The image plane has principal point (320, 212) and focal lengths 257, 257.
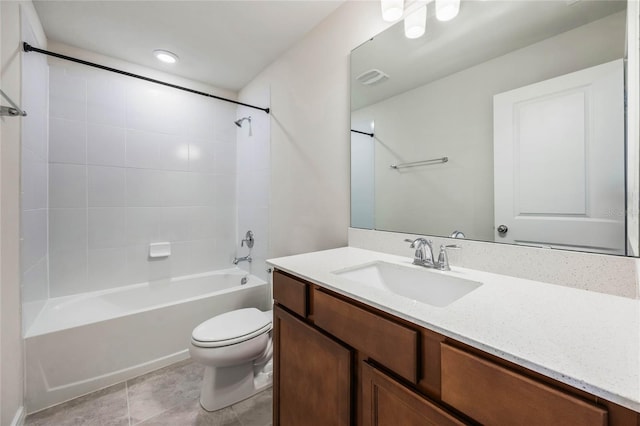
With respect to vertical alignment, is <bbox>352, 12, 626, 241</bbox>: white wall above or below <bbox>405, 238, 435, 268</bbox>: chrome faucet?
above

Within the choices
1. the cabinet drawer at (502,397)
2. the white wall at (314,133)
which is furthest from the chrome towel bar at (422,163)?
the cabinet drawer at (502,397)

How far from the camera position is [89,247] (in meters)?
2.10

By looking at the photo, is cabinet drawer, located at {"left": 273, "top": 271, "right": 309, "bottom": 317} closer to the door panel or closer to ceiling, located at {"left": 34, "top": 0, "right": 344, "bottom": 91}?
the door panel

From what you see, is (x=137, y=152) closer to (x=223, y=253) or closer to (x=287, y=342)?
(x=223, y=253)

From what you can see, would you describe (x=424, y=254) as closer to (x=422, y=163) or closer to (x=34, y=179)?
(x=422, y=163)

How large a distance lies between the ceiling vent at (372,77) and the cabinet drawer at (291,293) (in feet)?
3.79

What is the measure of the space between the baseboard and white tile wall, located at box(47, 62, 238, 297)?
2.77 ft

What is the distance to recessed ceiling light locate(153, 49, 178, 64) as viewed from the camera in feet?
6.74

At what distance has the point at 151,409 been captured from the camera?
58.2 inches

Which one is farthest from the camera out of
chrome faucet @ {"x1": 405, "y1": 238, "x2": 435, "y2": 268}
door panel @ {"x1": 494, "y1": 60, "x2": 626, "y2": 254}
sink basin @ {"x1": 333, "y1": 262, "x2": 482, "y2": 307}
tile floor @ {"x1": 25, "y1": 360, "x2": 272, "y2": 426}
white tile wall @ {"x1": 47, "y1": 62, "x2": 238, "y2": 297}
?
white tile wall @ {"x1": 47, "y1": 62, "x2": 238, "y2": 297}

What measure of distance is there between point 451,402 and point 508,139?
0.92 meters

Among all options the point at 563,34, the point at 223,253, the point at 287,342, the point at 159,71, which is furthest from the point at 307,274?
the point at 159,71

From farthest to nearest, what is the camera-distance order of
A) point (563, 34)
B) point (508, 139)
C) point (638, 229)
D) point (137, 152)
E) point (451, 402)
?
point (137, 152) → point (508, 139) → point (563, 34) → point (638, 229) → point (451, 402)

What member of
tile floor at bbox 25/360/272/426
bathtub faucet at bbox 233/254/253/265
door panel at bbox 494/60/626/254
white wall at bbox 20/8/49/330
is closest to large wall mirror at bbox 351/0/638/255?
door panel at bbox 494/60/626/254
